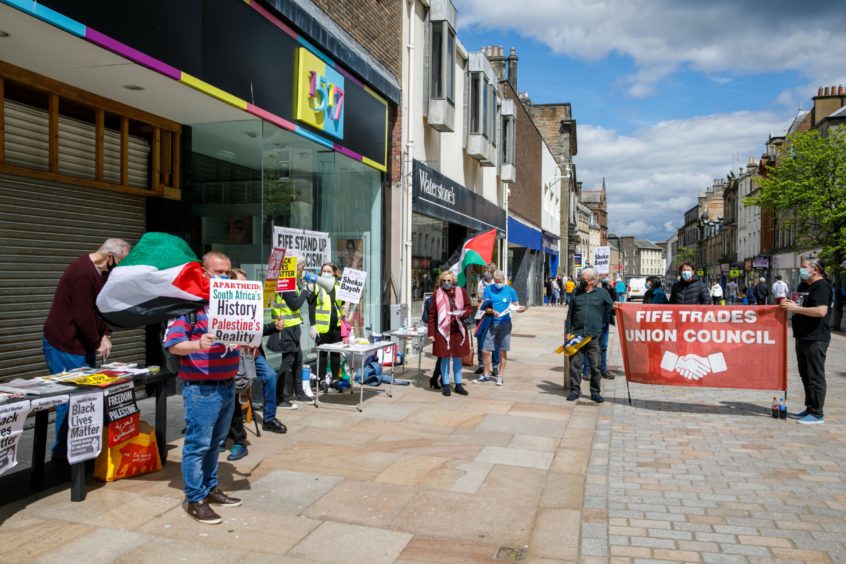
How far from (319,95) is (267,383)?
182 inches

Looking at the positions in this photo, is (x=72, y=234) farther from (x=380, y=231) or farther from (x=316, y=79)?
(x=380, y=231)

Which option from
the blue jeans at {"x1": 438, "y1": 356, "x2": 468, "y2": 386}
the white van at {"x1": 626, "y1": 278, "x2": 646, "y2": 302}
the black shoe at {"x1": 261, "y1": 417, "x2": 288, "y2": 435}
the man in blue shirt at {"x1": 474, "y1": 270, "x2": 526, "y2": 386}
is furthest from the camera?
the white van at {"x1": 626, "y1": 278, "x2": 646, "y2": 302}

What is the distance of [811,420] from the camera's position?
310 inches

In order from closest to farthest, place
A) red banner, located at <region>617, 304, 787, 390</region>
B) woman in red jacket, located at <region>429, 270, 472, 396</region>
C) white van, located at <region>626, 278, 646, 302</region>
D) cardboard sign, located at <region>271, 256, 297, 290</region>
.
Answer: cardboard sign, located at <region>271, 256, 297, 290</region> < red banner, located at <region>617, 304, 787, 390</region> < woman in red jacket, located at <region>429, 270, 472, 396</region> < white van, located at <region>626, 278, 646, 302</region>

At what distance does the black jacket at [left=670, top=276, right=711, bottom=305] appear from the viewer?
10039 mm

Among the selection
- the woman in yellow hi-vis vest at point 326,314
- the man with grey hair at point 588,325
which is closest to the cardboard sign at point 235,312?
the woman in yellow hi-vis vest at point 326,314

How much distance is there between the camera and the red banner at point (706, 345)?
8.31 m

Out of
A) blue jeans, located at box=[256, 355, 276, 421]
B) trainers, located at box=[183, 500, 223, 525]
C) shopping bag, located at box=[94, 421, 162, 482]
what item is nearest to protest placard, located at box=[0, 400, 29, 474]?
shopping bag, located at box=[94, 421, 162, 482]

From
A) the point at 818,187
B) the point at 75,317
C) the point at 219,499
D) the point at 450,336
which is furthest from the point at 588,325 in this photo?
the point at 818,187

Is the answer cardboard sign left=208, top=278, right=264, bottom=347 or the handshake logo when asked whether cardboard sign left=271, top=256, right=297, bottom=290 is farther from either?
the handshake logo

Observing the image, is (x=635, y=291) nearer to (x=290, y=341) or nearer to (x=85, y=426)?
(x=290, y=341)

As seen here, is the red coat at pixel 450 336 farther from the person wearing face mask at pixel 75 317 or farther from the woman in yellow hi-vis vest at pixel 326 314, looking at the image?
the person wearing face mask at pixel 75 317

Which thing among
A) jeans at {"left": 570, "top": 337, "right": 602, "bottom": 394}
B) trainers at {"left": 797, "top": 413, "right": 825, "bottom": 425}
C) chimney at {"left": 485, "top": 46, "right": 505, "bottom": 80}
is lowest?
trainers at {"left": 797, "top": 413, "right": 825, "bottom": 425}

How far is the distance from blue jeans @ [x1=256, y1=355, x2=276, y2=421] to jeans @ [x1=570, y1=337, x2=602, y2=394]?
4254 mm
